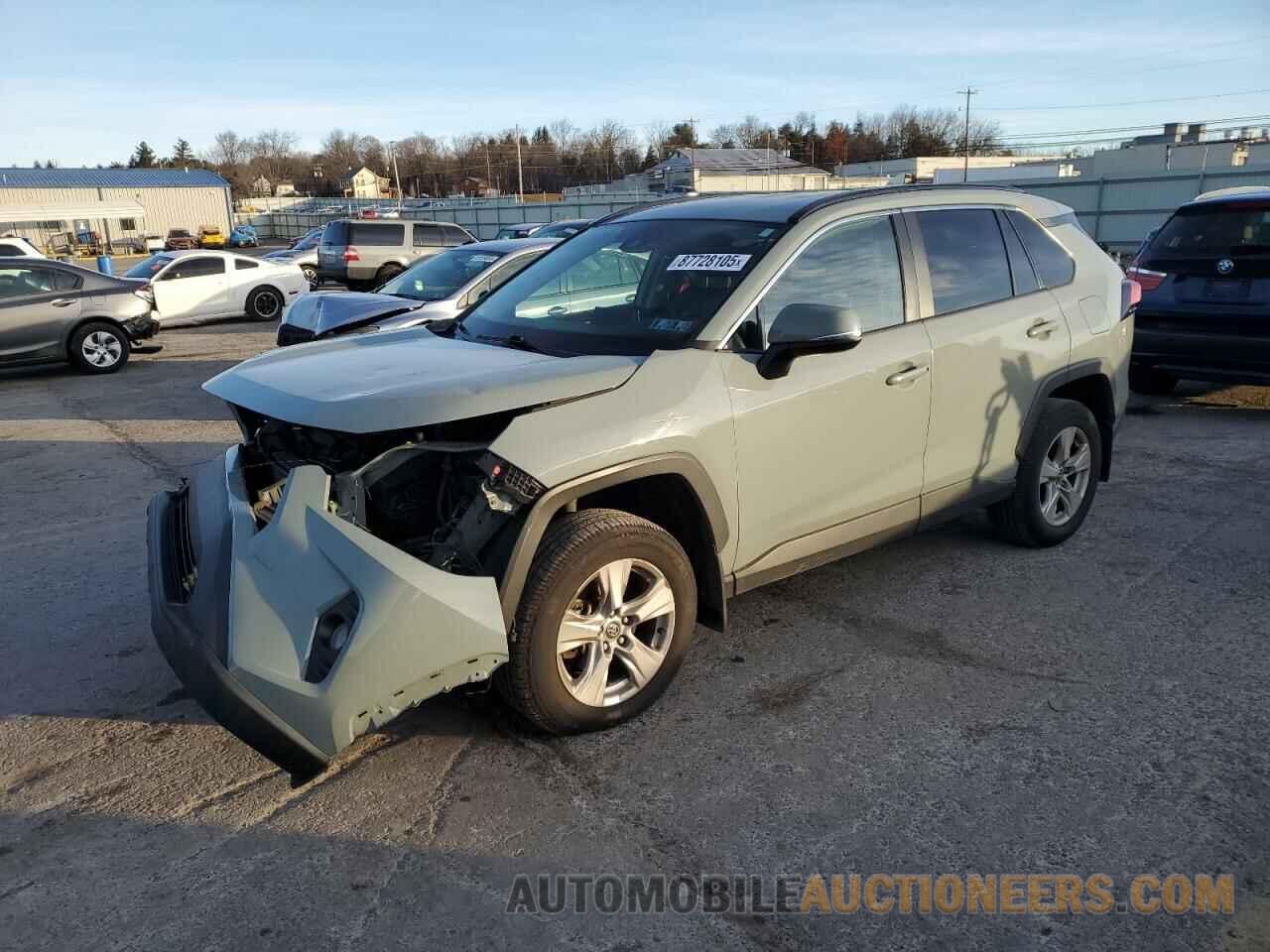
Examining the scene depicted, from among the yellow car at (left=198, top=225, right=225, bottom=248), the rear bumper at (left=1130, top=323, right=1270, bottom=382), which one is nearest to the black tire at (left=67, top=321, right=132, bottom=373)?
the rear bumper at (left=1130, top=323, right=1270, bottom=382)

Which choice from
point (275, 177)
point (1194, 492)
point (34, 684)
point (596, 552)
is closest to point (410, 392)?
point (596, 552)

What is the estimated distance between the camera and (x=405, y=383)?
3217 millimetres

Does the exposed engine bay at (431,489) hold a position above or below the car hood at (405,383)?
below

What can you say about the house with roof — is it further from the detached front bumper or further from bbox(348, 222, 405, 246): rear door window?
the detached front bumper

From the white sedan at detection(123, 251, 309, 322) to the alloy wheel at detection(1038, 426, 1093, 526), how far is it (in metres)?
15.1

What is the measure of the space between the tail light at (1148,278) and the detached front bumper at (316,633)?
7.04 metres

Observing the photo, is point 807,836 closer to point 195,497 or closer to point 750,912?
point 750,912

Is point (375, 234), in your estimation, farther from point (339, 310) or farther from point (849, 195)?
point (849, 195)

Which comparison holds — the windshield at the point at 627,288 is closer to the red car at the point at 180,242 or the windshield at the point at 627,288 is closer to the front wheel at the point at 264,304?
the front wheel at the point at 264,304

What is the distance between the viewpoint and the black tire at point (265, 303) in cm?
1766

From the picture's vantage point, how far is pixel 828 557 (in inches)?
159

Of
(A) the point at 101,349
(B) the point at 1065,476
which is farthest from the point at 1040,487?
(A) the point at 101,349

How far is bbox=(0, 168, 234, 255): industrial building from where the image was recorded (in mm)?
60719

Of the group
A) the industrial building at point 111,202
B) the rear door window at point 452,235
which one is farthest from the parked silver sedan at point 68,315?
the industrial building at point 111,202
